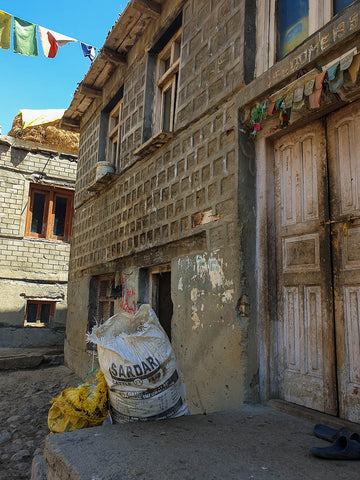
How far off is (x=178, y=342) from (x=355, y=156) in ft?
8.88

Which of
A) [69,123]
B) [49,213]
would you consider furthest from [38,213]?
[69,123]

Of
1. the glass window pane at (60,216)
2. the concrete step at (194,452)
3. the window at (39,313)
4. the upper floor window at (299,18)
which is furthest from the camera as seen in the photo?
the glass window pane at (60,216)

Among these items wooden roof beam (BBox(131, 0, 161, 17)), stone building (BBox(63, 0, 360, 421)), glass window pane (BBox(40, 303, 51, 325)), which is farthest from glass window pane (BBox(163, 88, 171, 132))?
glass window pane (BBox(40, 303, 51, 325))

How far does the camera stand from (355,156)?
9.58ft

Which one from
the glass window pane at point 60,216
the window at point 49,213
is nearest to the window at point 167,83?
the window at point 49,213

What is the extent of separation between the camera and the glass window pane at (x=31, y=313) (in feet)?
38.5

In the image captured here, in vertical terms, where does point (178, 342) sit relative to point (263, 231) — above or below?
below

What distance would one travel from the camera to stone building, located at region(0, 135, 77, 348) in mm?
11327

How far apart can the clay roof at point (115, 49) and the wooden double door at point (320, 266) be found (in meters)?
3.78

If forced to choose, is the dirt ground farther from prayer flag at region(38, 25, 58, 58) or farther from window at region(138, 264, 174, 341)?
prayer flag at region(38, 25, 58, 58)

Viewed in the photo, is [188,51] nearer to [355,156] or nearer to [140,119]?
[140,119]

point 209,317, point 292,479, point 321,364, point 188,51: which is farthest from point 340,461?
point 188,51

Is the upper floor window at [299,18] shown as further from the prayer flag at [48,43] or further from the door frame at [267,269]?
the prayer flag at [48,43]

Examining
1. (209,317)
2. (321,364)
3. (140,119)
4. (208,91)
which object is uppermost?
(140,119)
